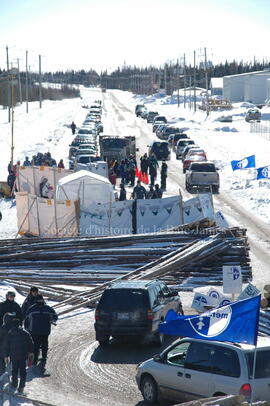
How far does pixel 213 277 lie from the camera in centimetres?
2181

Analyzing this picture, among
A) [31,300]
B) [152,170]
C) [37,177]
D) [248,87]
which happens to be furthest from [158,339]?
[248,87]

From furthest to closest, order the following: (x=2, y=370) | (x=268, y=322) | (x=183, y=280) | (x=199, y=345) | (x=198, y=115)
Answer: (x=198, y=115) → (x=183, y=280) → (x=268, y=322) → (x=2, y=370) → (x=199, y=345)

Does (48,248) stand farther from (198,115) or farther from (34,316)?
(198,115)

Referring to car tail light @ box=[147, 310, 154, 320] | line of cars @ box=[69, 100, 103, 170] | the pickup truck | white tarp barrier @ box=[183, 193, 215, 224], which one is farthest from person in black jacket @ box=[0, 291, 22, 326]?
the pickup truck

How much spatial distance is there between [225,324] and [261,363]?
723mm

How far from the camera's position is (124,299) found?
15.8 metres

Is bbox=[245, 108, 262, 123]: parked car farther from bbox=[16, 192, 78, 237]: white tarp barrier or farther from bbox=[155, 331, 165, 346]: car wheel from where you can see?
bbox=[155, 331, 165, 346]: car wheel

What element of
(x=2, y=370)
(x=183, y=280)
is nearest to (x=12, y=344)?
(x=2, y=370)

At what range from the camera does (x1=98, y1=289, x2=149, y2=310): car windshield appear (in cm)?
1575

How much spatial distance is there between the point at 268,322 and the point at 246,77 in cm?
11407

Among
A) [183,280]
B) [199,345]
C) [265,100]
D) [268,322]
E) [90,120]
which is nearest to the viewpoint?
[199,345]

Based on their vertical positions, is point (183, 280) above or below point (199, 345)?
below

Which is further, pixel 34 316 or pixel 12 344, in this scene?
pixel 34 316

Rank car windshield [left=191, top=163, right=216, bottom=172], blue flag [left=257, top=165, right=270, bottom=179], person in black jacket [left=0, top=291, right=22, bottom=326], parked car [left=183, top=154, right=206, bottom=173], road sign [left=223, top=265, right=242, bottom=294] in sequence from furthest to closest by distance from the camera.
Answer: parked car [left=183, top=154, right=206, bottom=173], car windshield [left=191, top=163, right=216, bottom=172], blue flag [left=257, top=165, right=270, bottom=179], road sign [left=223, top=265, right=242, bottom=294], person in black jacket [left=0, top=291, right=22, bottom=326]
